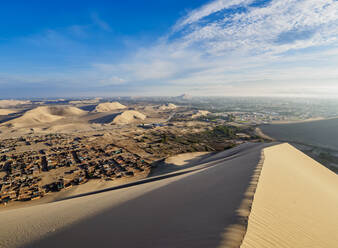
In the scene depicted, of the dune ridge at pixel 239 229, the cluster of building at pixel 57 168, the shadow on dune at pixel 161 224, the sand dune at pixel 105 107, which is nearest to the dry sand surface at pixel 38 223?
the shadow on dune at pixel 161 224

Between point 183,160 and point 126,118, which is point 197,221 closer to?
point 183,160

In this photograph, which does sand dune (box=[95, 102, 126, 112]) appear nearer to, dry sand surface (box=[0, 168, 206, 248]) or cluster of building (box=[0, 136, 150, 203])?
cluster of building (box=[0, 136, 150, 203])

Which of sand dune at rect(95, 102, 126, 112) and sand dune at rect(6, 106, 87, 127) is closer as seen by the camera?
sand dune at rect(6, 106, 87, 127)

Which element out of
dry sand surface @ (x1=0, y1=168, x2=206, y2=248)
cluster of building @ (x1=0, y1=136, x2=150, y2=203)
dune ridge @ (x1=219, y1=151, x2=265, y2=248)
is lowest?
cluster of building @ (x1=0, y1=136, x2=150, y2=203)

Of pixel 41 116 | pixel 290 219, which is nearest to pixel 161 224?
pixel 290 219

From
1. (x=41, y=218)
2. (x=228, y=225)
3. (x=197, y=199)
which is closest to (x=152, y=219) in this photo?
(x=197, y=199)

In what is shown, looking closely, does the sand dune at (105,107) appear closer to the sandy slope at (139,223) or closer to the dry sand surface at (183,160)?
the dry sand surface at (183,160)

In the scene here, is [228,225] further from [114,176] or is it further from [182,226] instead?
[114,176]

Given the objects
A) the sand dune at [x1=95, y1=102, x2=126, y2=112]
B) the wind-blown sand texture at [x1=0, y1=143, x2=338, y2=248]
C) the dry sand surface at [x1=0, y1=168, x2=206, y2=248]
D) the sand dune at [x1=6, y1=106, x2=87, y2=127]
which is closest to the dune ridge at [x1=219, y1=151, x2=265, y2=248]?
the wind-blown sand texture at [x1=0, y1=143, x2=338, y2=248]
